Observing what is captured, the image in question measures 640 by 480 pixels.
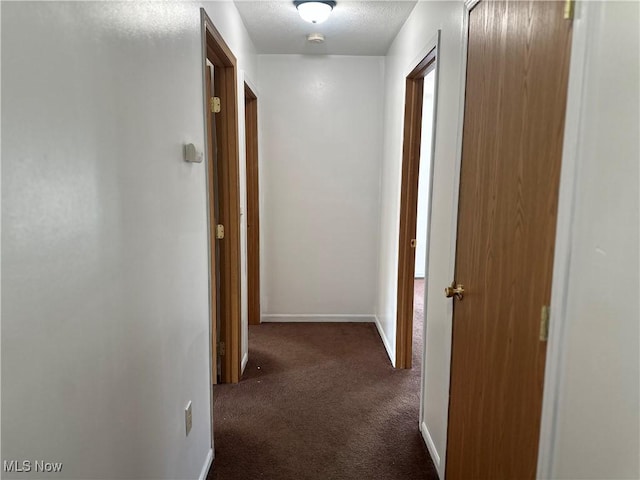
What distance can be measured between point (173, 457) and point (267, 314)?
8.67ft

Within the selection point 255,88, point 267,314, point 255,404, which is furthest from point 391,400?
point 255,88

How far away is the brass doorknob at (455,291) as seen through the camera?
176cm

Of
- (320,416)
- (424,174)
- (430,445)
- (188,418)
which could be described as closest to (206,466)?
(188,418)

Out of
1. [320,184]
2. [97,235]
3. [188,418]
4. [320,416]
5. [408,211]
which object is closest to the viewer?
[97,235]

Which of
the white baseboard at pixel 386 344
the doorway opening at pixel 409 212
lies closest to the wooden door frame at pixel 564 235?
the doorway opening at pixel 409 212

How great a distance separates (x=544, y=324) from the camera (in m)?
1.13

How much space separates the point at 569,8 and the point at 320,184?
10.2 ft

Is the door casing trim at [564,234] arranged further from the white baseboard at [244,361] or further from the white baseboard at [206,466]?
the white baseboard at [244,361]

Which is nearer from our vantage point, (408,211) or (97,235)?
(97,235)

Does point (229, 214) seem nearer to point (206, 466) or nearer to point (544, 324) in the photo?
point (206, 466)

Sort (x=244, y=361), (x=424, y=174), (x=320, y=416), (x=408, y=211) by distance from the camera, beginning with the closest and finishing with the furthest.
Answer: (x=320, y=416) < (x=408, y=211) < (x=244, y=361) < (x=424, y=174)

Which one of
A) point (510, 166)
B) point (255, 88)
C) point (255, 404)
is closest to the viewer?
point (510, 166)

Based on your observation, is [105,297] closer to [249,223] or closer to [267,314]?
[249,223]

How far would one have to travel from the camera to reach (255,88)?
11.9 ft
